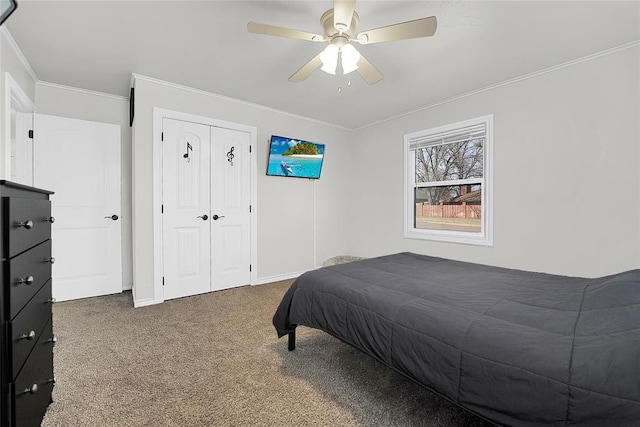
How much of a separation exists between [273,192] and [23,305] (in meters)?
3.15

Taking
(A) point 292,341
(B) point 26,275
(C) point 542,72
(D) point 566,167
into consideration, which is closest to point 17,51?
(B) point 26,275

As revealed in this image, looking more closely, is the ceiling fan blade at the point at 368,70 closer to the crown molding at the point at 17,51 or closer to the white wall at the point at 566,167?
the white wall at the point at 566,167

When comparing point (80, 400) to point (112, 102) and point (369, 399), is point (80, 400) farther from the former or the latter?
point (112, 102)

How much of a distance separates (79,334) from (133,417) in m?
1.44

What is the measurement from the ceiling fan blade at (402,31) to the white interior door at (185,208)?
2391mm

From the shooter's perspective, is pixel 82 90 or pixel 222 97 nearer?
pixel 82 90

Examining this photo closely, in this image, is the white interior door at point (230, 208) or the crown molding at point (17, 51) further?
the white interior door at point (230, 208)

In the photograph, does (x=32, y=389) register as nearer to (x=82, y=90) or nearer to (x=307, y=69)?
(x=307, y=69)

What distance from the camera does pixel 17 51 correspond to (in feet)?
8.18

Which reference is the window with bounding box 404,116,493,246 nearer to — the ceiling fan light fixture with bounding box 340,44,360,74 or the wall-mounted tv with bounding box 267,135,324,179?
the wall-mounted tv with bounding box 267,135,324,179

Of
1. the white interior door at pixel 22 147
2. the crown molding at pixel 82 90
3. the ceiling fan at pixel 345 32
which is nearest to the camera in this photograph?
the ceiling fan at pixel 345 32

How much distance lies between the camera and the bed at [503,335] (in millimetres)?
855

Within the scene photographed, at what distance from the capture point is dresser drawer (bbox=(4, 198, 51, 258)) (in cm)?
97

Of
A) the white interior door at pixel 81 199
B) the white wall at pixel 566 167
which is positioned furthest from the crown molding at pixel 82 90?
the white wall at pixel 566 167
